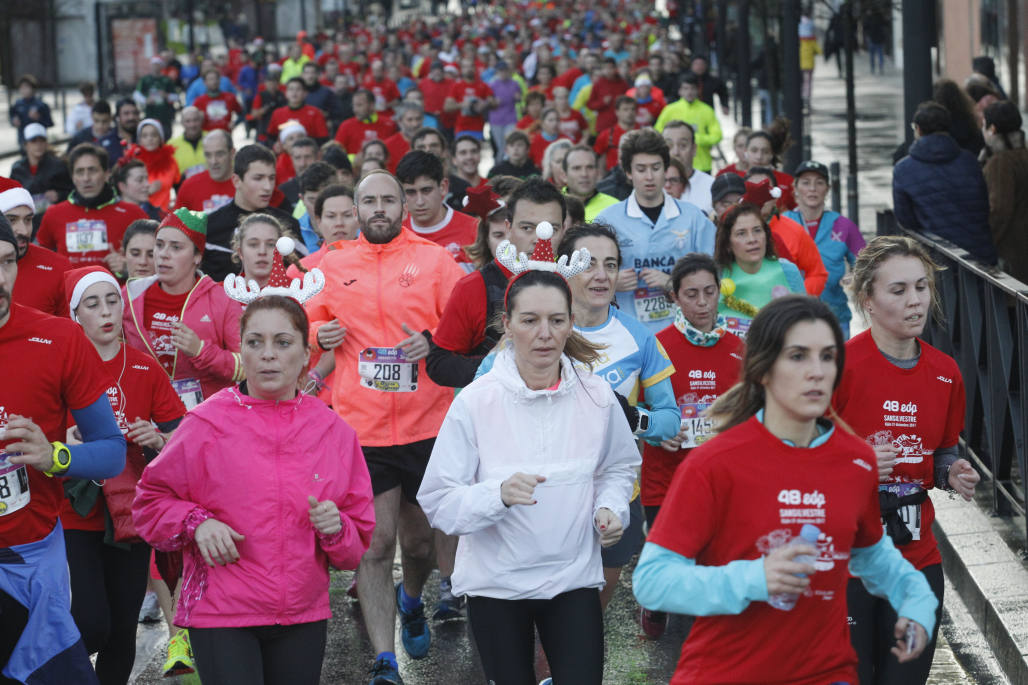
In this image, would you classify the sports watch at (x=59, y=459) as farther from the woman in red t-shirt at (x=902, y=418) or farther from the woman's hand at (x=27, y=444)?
the woman in red t-shirt at (x=902, y=418)

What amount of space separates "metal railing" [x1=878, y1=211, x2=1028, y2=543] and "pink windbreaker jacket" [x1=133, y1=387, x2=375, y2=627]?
327 cm

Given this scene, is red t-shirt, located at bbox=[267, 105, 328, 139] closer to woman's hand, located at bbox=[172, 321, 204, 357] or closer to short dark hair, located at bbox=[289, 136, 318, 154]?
short dark hair, located at bbox=[289, 136, 318, 154]

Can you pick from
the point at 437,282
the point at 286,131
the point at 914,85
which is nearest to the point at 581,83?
the point at 286,131

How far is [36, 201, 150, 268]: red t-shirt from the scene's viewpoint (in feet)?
34.6

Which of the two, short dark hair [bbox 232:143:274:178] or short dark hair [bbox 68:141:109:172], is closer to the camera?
short dark hair [bbox 232:143:274:178]

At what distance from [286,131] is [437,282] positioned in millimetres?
8651

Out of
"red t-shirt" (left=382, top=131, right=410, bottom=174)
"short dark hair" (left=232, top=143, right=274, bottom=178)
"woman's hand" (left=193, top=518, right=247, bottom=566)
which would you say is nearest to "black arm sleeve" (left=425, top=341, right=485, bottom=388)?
"woman's hand" (left=193, top=518, right=247, bottom=566)

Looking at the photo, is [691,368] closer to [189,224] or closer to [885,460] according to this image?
[885,460]

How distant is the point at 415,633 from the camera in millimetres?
7254

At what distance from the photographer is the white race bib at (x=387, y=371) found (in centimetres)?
704

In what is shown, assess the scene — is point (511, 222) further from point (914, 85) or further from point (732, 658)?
point (914, 85)

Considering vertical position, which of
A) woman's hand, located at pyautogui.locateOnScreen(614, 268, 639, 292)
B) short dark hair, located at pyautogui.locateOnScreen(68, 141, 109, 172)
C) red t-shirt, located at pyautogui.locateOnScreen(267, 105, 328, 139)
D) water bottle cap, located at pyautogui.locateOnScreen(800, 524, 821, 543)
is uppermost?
red t-shirt, located at pyautogui.locateOnScreen(267, 105, 328, 139)

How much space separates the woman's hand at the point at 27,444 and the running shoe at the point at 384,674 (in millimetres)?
1915

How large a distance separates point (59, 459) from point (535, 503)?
1430 mm
